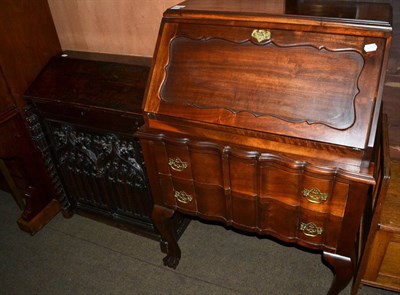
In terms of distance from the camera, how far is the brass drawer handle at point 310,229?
159 centimetres

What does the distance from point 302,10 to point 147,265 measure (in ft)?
5.84

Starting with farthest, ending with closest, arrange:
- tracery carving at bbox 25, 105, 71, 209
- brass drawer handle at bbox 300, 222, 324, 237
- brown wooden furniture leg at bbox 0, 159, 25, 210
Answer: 1. brown wooden furniture leg at bbox 0, 159, 25, 210
2. tracery carving at bbox 25, 105, 71, 209
3. brass drawer handle at bbox 300, 222, 324, 237

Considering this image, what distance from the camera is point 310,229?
1.62 metres

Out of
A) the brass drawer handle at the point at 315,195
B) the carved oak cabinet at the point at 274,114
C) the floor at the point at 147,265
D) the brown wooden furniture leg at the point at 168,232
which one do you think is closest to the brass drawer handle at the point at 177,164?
the carved oak cabinet at the point at 274,114

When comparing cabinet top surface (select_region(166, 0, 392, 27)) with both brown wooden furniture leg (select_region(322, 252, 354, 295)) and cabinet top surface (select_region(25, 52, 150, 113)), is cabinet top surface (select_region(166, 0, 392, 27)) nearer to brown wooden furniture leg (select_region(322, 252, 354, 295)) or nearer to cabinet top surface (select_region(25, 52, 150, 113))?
cabinet top surface (select_region(25, 52, 150, 113))

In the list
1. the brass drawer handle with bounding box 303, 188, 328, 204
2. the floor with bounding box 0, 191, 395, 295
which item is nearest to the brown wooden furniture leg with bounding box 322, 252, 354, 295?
the brass drawer handle with bounding box 303, 188, 328, 204

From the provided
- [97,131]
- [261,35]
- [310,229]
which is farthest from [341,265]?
[97,131]

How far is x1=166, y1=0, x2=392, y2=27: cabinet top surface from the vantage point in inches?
54.7

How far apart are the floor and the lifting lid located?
1.12m

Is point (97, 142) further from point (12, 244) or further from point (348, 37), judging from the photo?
point (348, 37)

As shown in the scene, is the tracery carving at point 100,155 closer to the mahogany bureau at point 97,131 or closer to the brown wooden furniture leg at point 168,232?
the mahogany bureau at point 97,131

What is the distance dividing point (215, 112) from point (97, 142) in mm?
1002

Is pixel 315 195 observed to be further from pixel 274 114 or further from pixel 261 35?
pixel 261 35

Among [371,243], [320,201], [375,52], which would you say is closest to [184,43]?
[375,52]
